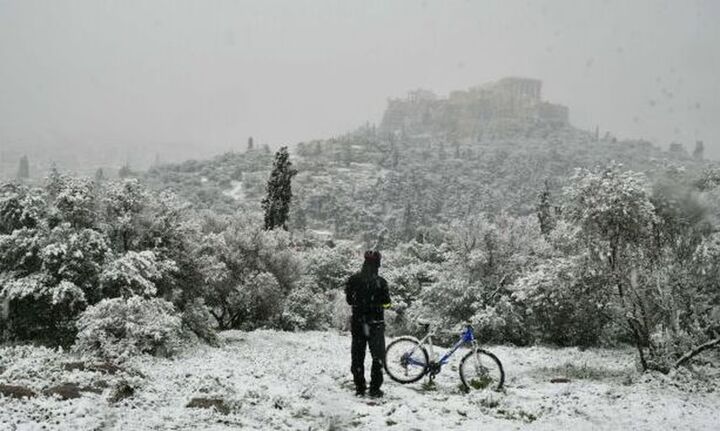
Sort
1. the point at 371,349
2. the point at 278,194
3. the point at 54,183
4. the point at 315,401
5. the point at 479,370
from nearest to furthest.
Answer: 1. the point at 315,401
2. the point at 371,349
3. the point at 479,370
4. the point at 54,183
5. the point at 278,194

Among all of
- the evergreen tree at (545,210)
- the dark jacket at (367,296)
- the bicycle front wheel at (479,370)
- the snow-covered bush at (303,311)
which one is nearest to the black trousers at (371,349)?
the dark jacket at (367,296)

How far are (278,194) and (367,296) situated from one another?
153 feet

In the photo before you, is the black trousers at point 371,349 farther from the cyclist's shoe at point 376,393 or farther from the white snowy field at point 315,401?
the white snowy field at point 315,401

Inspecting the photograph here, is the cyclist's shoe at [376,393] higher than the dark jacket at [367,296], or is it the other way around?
the dark jacket at [367,296]

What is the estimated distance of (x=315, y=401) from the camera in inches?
408

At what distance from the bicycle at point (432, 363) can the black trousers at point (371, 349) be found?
87 cm

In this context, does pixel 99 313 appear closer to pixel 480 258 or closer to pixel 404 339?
pixel 404 339

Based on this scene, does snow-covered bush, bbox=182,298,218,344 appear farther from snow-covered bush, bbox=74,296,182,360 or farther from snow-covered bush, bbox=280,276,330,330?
snow-covered bush, bbox=280,276,330,330

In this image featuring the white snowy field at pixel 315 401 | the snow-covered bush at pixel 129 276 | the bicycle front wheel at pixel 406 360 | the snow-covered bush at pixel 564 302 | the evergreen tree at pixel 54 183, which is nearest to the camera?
the white snowy field at pixel 315 401

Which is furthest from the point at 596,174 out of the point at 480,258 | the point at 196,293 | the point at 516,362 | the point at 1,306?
the point at 1,306

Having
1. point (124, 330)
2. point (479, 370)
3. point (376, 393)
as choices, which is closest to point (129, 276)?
point (124, 330)

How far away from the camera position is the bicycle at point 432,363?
11.8 metres

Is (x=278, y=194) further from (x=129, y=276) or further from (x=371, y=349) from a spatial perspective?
(x=371, y=349)

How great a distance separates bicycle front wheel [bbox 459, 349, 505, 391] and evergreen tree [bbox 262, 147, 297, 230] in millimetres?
44917
